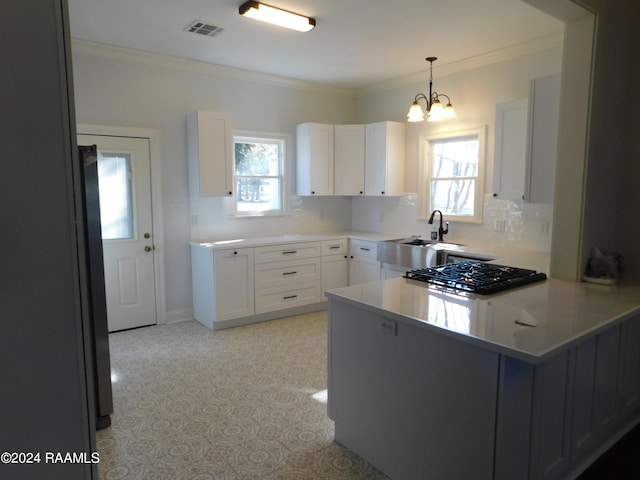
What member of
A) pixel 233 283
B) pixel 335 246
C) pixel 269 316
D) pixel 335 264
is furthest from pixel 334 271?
pixel 233 283

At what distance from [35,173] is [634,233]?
10.6 ft

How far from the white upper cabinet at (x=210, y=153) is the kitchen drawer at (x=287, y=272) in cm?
94

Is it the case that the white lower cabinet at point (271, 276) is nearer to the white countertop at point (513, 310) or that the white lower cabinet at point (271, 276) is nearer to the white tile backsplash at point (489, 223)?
the white tile backsplash at point (489, 223)

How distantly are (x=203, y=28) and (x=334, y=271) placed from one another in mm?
2963

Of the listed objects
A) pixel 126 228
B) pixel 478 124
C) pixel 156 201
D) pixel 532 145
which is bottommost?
pixel 126 228

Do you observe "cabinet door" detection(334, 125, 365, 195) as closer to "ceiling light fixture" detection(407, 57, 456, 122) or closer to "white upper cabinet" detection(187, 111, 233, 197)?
"ceiling light fixture" detection(407, 57, 456, 122)

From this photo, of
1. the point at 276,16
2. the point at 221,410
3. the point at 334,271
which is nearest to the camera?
the point at 221,410

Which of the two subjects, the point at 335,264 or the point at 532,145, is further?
the point at 335,264

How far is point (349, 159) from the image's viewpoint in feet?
18.0

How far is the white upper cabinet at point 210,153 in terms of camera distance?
4.45 metres

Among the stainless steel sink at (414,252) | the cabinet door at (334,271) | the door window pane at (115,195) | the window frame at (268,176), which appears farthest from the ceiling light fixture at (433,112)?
the door window pane at (115,195)

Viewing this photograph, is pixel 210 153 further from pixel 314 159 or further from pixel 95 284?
pixel 95 284

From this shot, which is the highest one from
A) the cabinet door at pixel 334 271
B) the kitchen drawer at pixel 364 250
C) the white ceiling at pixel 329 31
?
the white ceiling at pixel 329 31

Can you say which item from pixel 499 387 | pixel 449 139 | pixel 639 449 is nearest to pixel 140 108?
pixel 449 139
